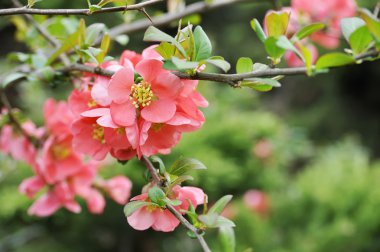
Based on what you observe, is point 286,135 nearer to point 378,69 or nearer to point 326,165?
point 326,165

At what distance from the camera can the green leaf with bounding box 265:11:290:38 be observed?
0.40 meters

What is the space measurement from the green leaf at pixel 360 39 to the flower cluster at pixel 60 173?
35 centimetres

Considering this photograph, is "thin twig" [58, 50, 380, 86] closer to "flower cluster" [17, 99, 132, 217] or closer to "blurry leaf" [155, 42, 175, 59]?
"blurry leaf" [155, 42, 175, 59]

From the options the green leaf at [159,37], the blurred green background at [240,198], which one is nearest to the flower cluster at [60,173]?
the green leaf at [159,37]

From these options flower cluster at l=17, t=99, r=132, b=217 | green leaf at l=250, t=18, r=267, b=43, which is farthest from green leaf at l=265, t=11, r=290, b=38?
flower cluster at l=17, t=99, r=132, b=217

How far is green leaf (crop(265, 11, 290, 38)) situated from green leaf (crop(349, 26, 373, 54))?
0.17 ft

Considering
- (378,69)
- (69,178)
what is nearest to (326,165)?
(69,178)

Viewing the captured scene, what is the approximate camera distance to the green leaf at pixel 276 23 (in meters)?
0.40

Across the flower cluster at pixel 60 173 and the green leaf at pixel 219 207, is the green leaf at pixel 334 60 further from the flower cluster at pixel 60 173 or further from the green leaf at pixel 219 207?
the flower cluster at pixel 60 173

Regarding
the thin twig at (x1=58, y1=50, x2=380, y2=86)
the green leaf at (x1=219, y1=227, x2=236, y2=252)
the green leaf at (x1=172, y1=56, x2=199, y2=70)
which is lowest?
the green leaf at (x1=219, y1=227, x2=236, y2=252)

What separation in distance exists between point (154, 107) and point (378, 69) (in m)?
3.64

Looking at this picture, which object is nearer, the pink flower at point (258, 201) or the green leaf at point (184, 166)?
the green leaf at point (184, 166)

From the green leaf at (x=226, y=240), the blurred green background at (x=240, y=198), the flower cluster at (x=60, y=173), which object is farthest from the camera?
the blurred green background at (x=240, y=198)

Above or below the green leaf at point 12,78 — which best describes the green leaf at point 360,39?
above
